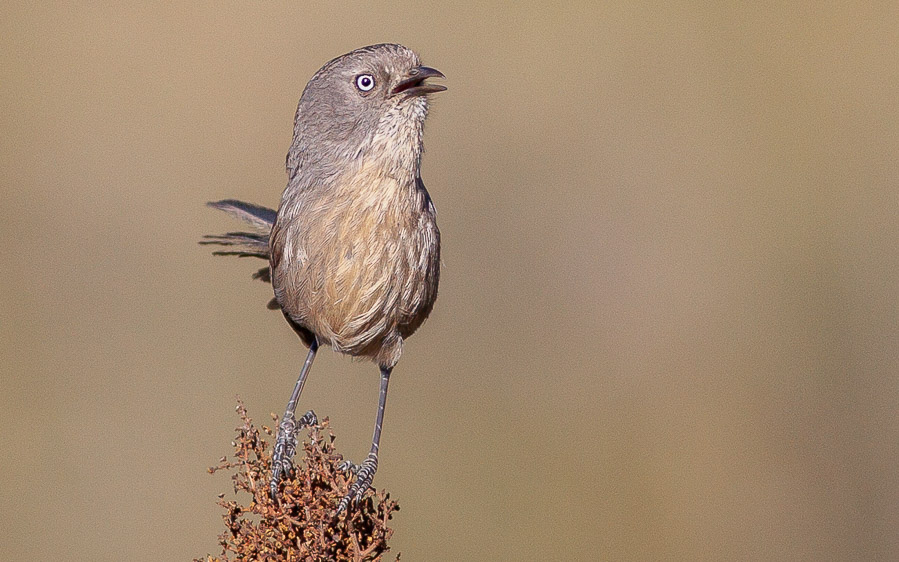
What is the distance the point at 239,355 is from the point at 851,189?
19.4 feet

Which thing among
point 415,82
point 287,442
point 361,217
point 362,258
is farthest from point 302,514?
point 415,82

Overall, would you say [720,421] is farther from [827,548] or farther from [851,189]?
[851,189]

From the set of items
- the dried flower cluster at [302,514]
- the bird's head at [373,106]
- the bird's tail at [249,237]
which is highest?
the bird's head at [373,106]

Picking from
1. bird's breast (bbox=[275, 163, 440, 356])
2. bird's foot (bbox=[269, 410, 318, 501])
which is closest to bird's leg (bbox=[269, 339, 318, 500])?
bird's foot (bbox=[269, 410, 318, 501])

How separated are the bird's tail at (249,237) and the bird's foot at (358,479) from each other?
1.16m

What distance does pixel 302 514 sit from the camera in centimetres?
321

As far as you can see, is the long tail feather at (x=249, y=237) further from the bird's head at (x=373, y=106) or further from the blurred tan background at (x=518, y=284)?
the blurred tan background at (x=518, y=284)

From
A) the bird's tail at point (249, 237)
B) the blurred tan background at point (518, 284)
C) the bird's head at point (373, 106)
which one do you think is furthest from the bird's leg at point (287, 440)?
the blurred tan background at point (518, 284)

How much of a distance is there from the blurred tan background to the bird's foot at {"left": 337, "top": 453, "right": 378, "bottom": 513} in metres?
3.12

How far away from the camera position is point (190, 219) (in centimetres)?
816

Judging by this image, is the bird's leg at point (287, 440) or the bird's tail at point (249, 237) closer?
the bird's leg at point (287, 440)

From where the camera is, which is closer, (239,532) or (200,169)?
(239,532)

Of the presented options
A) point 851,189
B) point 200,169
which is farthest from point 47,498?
point 851,189

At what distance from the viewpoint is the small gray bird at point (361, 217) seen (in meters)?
3.90
